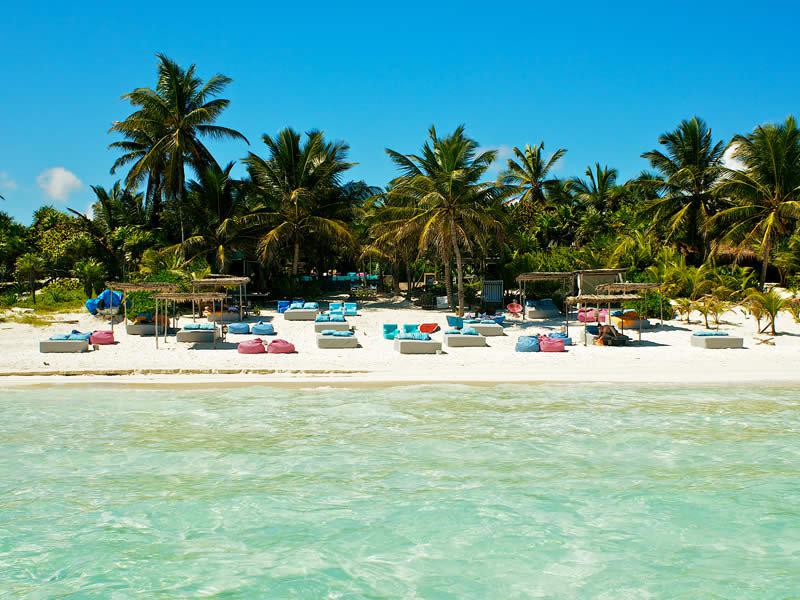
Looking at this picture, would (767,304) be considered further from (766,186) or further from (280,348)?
(280,348)

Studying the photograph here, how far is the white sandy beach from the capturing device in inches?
550

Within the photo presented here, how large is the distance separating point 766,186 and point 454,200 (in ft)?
47.6

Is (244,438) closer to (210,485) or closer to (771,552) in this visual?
(210,485)

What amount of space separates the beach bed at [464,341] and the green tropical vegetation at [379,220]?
21.7 ft

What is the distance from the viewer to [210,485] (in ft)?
26.2

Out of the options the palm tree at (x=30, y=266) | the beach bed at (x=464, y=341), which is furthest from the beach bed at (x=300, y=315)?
the palm tree at (x=30, y=266)

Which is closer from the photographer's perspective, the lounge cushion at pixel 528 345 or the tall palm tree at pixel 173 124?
the lounge cushion at pixel 528 345

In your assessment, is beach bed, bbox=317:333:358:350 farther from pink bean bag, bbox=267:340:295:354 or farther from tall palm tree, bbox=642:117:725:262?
tall palm tree, bbox=642:117:725:262

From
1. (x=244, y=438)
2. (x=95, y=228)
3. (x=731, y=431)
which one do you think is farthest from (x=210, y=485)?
(x=95, y=228)

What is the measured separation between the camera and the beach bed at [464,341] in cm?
1836

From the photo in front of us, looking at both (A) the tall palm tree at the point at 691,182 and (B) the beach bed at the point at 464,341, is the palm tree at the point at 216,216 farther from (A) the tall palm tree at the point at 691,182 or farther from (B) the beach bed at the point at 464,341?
(A) the tall palm tree at the point at 691,182

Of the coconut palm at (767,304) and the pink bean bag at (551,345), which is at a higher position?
the coconut palm at (767,304)

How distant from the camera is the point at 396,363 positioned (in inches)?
620

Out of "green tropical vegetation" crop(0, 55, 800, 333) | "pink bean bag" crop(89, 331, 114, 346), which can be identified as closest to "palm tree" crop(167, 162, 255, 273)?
"green tropical vegetation" crop(0, 55, 800, 333)
